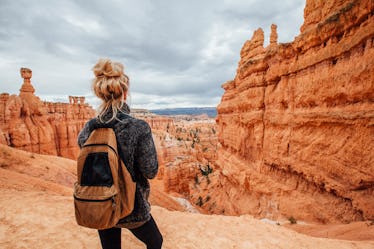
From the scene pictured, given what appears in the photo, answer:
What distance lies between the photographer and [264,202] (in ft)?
32.0

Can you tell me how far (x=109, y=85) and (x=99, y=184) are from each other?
0.86m

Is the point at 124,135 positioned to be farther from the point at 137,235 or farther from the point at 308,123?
the point at 308,123

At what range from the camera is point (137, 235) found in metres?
2.04

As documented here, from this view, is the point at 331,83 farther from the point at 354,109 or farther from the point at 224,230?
the point at 224,230

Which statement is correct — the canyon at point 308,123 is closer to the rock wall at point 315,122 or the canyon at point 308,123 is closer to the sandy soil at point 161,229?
the rock wall at point 315,122

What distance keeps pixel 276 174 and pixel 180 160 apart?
1850 centimetres

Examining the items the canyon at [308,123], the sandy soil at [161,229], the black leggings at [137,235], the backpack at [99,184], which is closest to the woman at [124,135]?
the black leggings at [137,235]

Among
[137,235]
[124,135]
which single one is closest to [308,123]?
[137,235]

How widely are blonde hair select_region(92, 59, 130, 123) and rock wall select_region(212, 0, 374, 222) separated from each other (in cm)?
631

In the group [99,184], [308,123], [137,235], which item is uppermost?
[308,123]

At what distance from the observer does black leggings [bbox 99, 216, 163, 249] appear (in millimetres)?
1875

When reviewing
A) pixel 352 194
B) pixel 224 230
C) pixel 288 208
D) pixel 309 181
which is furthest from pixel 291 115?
pixel 224 230

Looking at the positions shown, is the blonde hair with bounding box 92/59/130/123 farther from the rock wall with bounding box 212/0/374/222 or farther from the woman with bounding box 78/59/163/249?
the rock wall with bounding box 212/0/374/222

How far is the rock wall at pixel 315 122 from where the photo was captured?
532cm
